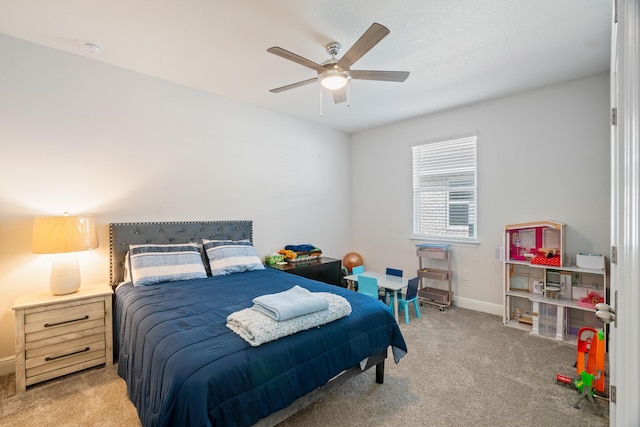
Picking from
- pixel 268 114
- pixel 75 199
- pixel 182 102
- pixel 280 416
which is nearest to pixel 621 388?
pixel 280 416

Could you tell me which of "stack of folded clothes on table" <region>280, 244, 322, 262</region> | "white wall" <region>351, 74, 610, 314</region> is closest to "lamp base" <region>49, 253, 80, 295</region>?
"stack of folded clothes on table" <region>280, 244, 322, 262</region>

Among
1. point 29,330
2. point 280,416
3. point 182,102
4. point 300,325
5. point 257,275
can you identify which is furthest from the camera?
point 182,102

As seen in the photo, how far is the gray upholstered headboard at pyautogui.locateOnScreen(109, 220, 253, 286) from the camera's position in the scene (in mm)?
2941

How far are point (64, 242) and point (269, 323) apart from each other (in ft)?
6.33

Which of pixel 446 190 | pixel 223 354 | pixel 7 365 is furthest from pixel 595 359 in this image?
pixel 7 365

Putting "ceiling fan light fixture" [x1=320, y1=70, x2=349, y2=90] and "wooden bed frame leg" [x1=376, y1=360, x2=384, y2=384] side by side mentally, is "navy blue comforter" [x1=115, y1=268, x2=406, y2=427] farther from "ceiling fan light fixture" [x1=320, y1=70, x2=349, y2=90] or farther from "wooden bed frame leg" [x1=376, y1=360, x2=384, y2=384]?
"ceiling fan light fixture" [x1=320, y1=70, x2=349, y2=90]

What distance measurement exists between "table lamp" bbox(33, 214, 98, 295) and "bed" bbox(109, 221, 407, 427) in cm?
37

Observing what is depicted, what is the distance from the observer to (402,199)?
476 centimetres

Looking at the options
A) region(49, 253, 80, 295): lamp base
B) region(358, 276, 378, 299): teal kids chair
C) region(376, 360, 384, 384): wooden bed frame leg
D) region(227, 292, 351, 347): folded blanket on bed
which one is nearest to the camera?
region(227, 292, 351, 347): folded blanket on bed

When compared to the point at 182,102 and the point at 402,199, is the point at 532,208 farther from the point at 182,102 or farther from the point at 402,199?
the point at 182,102

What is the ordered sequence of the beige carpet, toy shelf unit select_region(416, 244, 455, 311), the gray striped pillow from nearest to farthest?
the beige carpet, the gray striped pillow, toy shelf unit select_region(416, 244, 455, 311)

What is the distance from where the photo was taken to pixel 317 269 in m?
3.99

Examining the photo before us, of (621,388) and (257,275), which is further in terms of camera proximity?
(257,275)

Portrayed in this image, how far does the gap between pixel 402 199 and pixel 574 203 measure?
2103 millimetres
